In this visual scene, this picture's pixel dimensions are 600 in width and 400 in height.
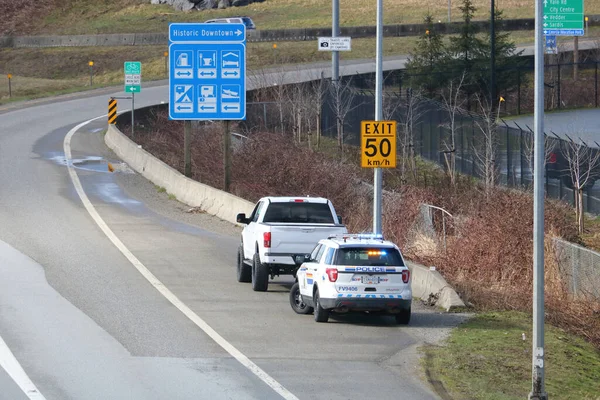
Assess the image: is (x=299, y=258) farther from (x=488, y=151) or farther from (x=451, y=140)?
(x=451, y=140)

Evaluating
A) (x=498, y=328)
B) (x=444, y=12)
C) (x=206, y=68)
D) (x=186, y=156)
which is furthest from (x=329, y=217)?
A: (x=444, y=12)

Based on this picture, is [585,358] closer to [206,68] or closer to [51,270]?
[51,270]

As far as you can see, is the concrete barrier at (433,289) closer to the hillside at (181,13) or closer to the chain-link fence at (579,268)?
the chain-link fence at (579,268)

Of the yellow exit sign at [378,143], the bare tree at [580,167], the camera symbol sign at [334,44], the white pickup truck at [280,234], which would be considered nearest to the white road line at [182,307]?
the white pickup truck at [280,234]

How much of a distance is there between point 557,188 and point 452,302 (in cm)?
1752

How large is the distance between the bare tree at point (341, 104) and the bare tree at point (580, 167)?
40.1 feet

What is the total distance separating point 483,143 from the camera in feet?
123

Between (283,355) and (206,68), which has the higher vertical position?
(206,68)

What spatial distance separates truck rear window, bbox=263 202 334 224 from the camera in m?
20.5

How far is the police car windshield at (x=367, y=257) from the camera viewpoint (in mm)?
16844

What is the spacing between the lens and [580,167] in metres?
32.4

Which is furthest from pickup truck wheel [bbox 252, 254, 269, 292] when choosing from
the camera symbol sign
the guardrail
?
the guardrail

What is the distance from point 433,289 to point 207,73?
15840 millimetres

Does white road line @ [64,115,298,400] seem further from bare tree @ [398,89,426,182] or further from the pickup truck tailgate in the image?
bare tree @ [398,89,426,182]
